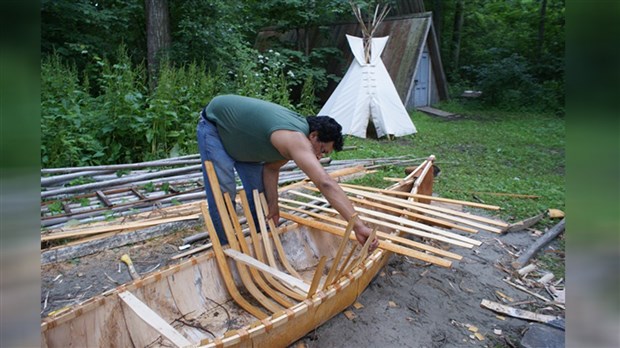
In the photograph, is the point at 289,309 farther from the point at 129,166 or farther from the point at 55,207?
the point at 129,166

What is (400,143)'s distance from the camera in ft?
27.4

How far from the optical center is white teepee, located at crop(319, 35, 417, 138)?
28.6 ft

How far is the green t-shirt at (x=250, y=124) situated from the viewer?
8.41 feet

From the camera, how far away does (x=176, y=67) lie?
25.3ft

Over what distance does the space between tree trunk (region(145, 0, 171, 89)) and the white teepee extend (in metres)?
3.70

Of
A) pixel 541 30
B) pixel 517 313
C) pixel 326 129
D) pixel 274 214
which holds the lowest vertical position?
pixel 517 313

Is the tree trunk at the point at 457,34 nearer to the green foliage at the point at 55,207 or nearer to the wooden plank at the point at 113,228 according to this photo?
the wooden plank at the point at 113,228

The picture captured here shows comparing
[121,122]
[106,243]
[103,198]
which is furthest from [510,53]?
[106,243]

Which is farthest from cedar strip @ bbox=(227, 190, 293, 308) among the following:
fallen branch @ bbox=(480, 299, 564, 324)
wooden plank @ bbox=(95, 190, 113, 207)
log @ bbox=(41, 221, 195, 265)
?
wooden plank @ bbox=(95, 190, 113, 207)

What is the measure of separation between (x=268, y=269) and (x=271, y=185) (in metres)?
0.81
